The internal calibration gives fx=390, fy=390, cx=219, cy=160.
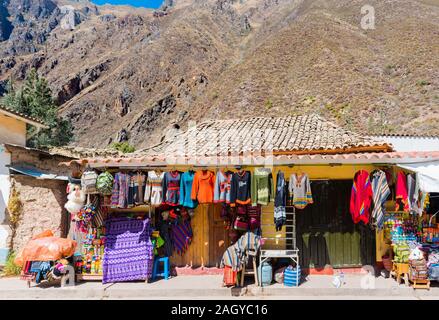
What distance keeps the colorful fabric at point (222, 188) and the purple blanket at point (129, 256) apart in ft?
5.98

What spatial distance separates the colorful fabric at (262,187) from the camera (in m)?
8.73

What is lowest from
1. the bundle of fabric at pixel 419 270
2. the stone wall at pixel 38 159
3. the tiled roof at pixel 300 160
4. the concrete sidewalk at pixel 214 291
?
the concrete sidewalk at pixel 214 291

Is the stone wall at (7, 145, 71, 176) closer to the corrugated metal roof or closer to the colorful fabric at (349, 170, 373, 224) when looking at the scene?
the corrugated metal roof

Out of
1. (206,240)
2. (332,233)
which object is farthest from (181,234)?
(332,233)

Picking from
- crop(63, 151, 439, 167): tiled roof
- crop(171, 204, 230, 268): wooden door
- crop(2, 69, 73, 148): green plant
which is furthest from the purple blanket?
crop(2, 69, 73, 148): green plant

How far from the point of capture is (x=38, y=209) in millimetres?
11328

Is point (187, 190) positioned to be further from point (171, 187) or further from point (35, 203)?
point (35, 203)

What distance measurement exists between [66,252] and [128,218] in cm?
157

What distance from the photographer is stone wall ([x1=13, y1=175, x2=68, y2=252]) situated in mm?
11078

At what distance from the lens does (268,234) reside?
959cm

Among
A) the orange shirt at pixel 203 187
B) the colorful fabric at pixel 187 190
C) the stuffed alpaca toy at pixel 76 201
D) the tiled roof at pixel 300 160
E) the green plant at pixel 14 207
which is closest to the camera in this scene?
the tiled roof at pixel 300 160

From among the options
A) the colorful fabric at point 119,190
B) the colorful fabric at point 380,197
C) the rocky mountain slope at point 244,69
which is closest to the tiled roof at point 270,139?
the colorful fabric at point 380,197

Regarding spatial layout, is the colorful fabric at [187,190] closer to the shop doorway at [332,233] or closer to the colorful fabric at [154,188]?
the colorful fabric at [154,188]

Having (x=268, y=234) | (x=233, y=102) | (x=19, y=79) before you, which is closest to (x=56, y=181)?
(x=268, y=234)
